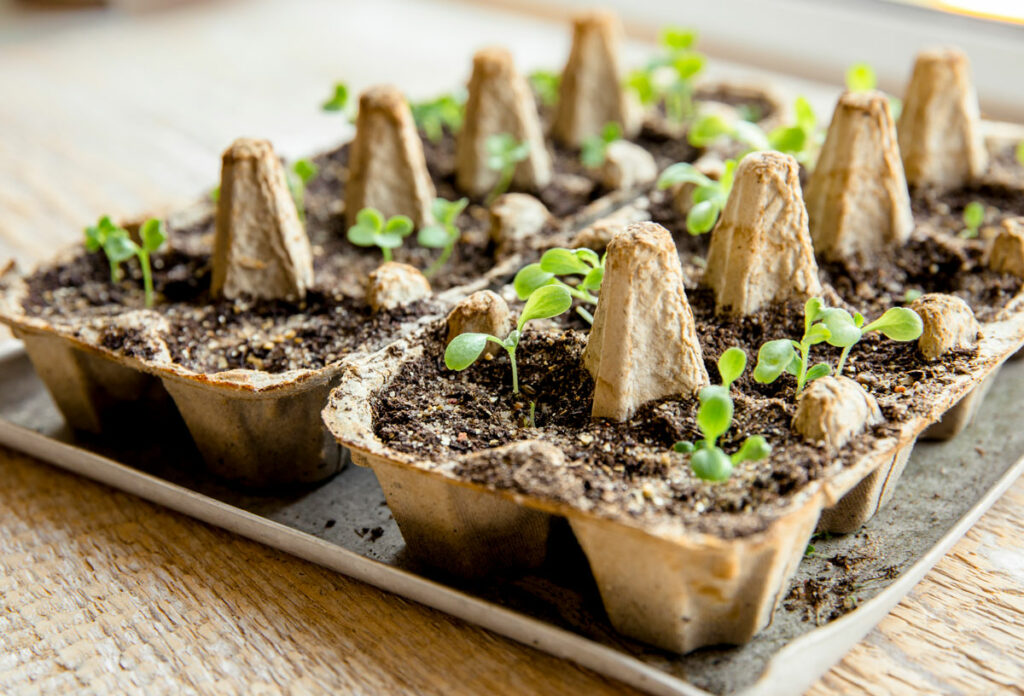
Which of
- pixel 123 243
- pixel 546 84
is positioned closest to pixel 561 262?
pixel 123 243

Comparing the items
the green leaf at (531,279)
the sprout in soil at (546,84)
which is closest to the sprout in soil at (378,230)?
the green leaf at (531,279)

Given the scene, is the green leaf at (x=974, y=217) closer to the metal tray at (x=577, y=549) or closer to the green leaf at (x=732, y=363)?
the metal tray at (x=577, y=549)

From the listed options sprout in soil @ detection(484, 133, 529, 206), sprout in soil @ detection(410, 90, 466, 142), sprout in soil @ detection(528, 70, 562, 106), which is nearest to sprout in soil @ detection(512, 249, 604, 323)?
sprout in soil @ detection(484, 133, 529, 206)

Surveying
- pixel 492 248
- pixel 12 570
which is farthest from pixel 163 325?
pixel 492 248

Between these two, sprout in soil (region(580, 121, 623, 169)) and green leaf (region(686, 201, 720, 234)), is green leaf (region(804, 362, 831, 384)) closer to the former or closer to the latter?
green leaf (region(686, 201, 720, 234))

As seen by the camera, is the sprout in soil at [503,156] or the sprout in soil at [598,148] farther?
the sprout in soil at [598,148]

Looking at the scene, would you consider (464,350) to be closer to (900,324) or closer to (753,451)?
(753,451)

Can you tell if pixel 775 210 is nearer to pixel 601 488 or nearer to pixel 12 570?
pixel 601 488
